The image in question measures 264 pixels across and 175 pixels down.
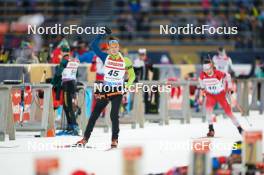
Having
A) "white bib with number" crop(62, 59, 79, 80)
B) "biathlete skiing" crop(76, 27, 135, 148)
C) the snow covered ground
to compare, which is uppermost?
"white bib with number" crop(62, 59, 79, 80)

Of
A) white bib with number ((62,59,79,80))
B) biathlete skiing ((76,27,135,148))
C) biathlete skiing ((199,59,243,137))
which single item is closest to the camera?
biathlete skiing ((76,27,135,148))

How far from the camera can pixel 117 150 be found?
53.4 feet

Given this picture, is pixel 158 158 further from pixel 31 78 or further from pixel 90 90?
pixel 31 78

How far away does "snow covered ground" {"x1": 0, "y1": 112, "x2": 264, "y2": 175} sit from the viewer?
13.8 m

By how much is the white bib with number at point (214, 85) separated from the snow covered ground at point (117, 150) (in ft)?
3.24

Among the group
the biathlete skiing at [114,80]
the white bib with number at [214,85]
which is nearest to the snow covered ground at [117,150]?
the biathlete skiing at [114,80]

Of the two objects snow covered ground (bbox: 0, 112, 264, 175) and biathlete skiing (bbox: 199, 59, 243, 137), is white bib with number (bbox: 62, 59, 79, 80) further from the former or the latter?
biathlete skiing (bbox: 199, 59, 243, 137)

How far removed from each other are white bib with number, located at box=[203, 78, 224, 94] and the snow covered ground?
3.24 feet

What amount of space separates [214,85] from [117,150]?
3.94 m

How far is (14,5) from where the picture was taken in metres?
46.1

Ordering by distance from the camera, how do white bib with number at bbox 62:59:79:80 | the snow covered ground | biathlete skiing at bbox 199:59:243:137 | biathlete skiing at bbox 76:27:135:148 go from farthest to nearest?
white bib with number at bbox 62:59:79:80 < biathlete skiing at bbox 199:59:243:137 < biathlete skiing at bbox 76:27:135:148 < the snow covered ground

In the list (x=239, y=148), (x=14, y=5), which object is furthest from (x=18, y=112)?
(x=14, y=5)

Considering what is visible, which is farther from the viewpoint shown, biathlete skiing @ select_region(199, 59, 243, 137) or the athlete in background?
the athlete in background

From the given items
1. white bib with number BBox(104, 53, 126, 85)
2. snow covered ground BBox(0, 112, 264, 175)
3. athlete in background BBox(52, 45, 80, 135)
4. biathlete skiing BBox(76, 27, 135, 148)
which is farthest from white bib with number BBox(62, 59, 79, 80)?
white bib with number BBox(104, 53, 126, 85)
